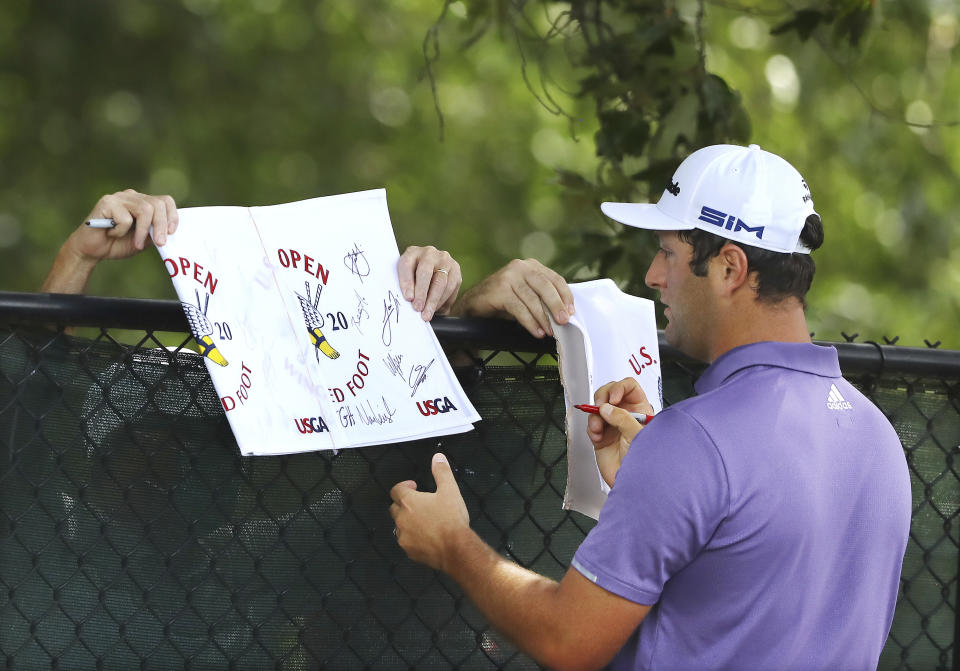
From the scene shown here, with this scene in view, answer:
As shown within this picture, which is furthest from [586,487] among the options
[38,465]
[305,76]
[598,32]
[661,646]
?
[305,76]

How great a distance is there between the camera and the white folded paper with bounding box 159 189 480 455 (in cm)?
170

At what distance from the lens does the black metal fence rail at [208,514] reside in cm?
173

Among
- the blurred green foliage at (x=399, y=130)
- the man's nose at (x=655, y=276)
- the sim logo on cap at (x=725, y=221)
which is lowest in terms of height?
the blurred green foliage at (x=399, y=130)

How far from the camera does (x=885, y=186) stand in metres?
7.22

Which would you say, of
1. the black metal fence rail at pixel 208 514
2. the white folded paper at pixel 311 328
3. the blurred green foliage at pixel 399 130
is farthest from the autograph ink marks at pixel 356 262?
the blurred green foliage at pixel 399 130

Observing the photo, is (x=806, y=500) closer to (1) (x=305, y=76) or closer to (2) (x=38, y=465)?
(2) (x=38, y=465)

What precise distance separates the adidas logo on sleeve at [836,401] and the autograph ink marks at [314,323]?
795mm

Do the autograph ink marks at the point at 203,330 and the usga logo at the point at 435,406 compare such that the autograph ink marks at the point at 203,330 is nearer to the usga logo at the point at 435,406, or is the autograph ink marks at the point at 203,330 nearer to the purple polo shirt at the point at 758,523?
the usga logo at the point at 435,406

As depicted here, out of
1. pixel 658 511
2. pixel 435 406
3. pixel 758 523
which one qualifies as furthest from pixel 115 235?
pixel 758 523

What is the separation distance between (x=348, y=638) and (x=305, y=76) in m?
6.57

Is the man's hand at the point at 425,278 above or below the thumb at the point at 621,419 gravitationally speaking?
above

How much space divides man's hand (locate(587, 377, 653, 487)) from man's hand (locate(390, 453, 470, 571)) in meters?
0.26

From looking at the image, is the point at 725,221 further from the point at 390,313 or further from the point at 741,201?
the point at 390,313

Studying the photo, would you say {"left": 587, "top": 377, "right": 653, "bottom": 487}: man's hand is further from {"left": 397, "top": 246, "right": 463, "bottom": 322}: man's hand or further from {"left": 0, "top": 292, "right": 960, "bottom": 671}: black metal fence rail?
{"left": 397, "top": 246, "right": 463, "bottom": 322}: man's hand
